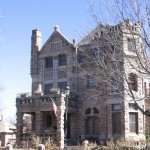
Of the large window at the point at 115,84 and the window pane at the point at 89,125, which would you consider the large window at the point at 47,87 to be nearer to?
the window pane at the point at 89,125

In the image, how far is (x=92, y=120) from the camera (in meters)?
39.5

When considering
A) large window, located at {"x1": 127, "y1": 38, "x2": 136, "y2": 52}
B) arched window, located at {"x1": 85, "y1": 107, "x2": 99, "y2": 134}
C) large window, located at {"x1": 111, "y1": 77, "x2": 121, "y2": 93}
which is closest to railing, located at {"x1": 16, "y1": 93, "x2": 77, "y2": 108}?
arched window, located at {"x1": 85, "y1": 107, "x2": 99, "y2": 134}

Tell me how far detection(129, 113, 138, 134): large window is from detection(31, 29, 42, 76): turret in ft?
41.4

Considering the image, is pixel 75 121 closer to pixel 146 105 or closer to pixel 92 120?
pixel 92 120

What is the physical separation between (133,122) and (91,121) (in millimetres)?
4519

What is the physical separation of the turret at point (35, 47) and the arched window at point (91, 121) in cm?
847

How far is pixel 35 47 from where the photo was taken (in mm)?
44094

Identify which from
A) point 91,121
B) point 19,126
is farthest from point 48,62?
→ point 91,121

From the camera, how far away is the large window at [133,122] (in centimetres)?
3725

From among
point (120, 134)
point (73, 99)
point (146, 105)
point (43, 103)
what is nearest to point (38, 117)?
point (43, 103)

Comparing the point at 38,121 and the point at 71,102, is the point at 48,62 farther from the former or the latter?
the point at 38,121

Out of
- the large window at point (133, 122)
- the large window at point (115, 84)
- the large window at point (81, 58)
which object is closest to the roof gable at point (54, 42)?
the large window at point (81, 58)

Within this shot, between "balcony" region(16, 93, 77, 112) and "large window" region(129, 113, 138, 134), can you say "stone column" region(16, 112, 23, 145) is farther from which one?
"large window" region(129, 113, 138, 134)

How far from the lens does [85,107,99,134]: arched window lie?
3922 cm
